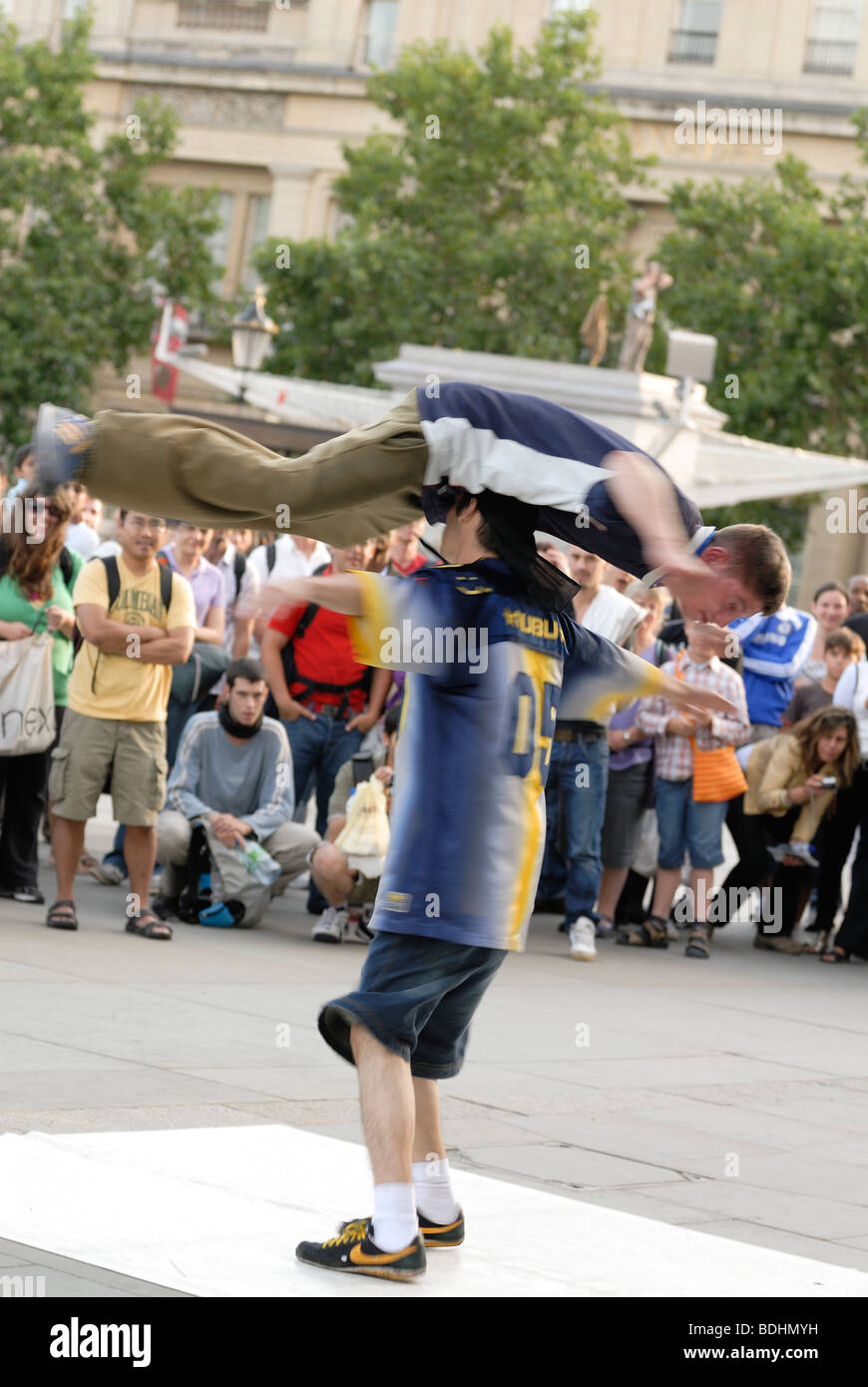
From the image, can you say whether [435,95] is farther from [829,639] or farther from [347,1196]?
[347,1196]

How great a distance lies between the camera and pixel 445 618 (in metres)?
4.62

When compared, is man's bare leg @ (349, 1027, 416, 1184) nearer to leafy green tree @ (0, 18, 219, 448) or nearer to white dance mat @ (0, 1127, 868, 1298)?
white dance mat @ (0, 1127, 868, 1298)

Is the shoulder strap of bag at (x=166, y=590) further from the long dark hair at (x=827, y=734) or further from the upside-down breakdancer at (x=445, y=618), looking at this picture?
the upside-down breakdancer at (x=445, y=618)

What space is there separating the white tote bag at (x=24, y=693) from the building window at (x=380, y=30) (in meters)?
38.2

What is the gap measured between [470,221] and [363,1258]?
115 feet

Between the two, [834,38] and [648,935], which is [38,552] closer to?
[648,935]

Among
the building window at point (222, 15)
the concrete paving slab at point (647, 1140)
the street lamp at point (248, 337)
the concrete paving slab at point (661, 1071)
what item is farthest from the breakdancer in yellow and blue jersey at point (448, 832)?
the building window at point (222, 15)

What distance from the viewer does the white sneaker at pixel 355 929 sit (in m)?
10.8

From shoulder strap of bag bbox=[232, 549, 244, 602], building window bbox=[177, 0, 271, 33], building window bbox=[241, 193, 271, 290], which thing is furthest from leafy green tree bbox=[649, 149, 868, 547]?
shoulder strap of bag bbox=[232, 549, 244, 602]

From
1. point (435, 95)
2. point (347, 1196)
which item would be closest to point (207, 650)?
point (347, 1196)

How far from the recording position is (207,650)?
1177 cm

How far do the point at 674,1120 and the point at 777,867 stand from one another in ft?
18.6

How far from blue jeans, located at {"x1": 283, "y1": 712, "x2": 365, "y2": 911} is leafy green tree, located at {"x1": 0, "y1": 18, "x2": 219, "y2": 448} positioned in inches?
1192

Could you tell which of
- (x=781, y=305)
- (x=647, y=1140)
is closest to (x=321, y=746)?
(x=647, y=1140)
